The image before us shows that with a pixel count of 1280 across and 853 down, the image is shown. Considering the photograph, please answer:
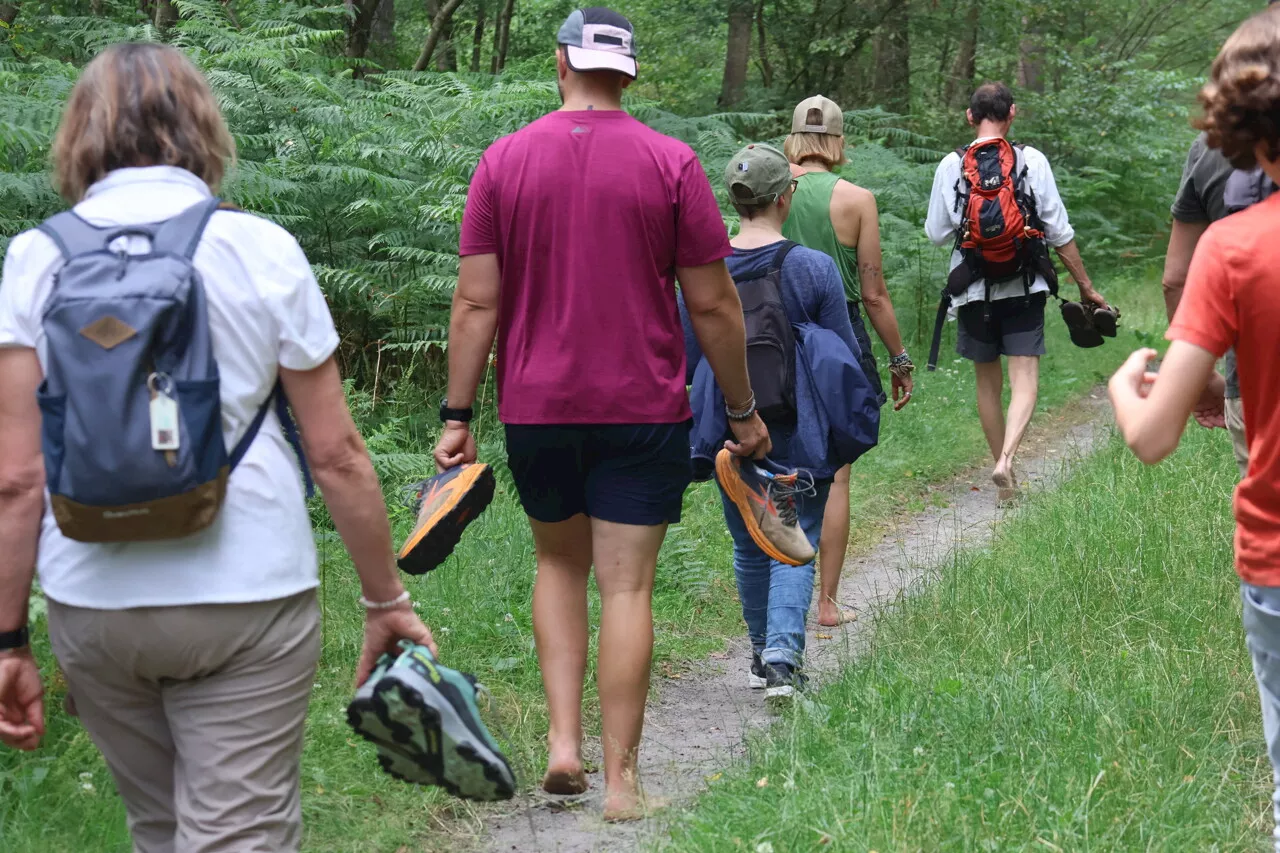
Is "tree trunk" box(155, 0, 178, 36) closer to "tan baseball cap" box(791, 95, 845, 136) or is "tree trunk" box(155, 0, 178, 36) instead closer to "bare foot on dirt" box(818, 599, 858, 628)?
"tan baseball cap" box(791, 95, 845, 136)

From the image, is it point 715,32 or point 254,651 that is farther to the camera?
point 715,32

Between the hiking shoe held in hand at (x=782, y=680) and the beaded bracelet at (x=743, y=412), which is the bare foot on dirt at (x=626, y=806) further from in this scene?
the beaded bracelet at (x=743, y=412)

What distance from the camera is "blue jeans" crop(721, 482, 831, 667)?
469 centimetres

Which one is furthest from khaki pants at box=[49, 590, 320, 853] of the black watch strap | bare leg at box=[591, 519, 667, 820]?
bare leg at box=[591, 519, 667, 820]

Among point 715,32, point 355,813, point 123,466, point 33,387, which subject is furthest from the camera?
point 715,32

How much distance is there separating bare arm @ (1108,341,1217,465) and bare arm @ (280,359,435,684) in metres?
1.35

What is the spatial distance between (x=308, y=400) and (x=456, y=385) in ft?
4.79

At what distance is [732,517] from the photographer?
473cm

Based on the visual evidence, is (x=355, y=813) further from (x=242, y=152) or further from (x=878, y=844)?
(x=242, y=152)

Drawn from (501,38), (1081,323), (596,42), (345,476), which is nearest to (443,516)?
(345,476)

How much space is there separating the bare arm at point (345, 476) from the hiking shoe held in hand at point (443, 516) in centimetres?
87

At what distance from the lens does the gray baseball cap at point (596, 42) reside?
11.8 feet

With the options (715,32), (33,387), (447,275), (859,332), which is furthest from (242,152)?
(715,32)

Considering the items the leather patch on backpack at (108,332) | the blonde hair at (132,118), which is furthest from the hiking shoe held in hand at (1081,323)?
the leather patch on backpack at (108,332)
